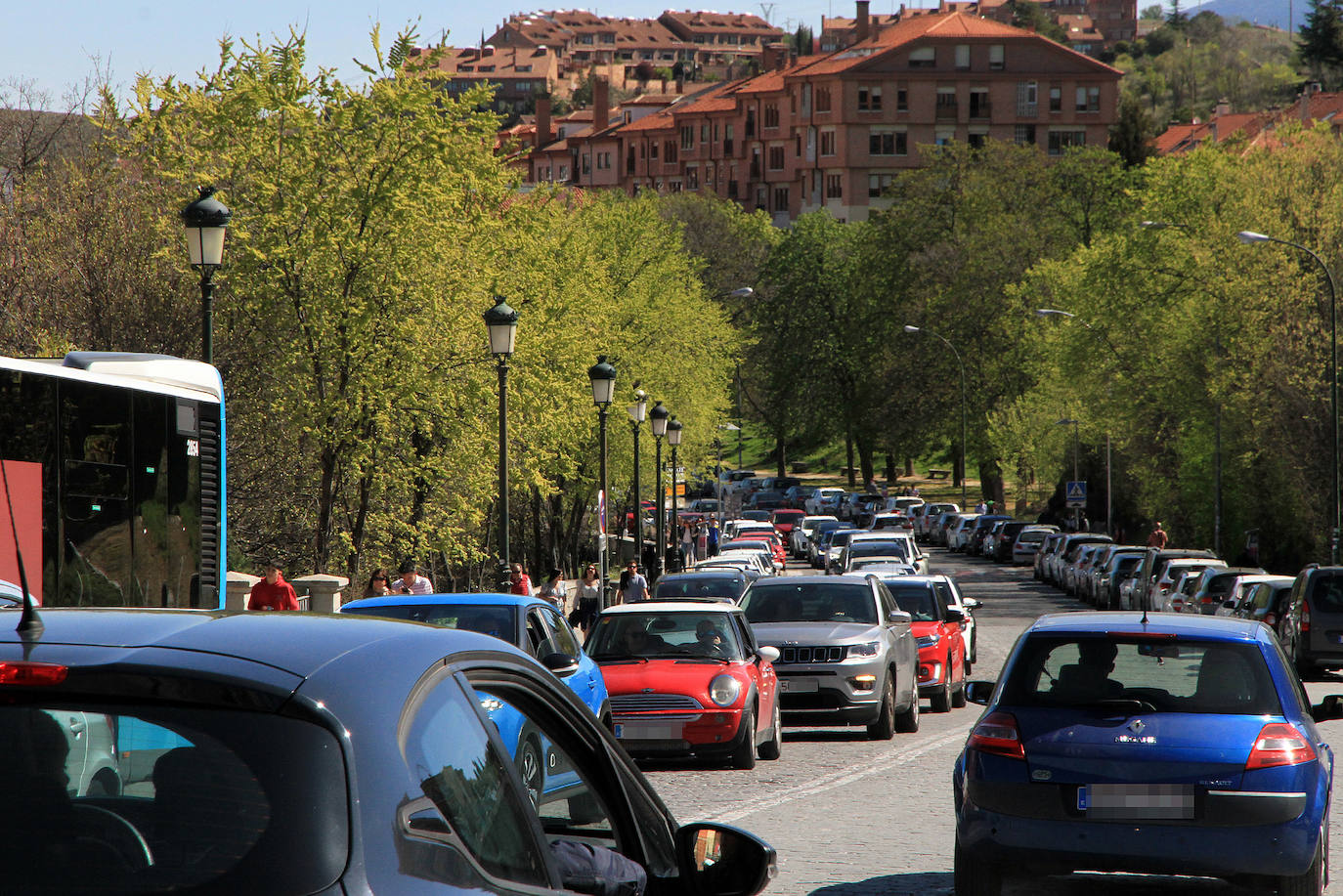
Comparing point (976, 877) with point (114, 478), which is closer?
point (976, 877)

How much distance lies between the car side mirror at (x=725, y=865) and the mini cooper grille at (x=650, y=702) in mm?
11316

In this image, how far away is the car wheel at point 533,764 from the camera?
12.9 ft

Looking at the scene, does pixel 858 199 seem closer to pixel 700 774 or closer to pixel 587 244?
pixel 587 244

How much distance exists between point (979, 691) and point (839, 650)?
8.08 metres

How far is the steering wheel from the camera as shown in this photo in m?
2.79

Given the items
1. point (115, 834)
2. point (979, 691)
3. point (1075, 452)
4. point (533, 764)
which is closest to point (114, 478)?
point (979, 691)

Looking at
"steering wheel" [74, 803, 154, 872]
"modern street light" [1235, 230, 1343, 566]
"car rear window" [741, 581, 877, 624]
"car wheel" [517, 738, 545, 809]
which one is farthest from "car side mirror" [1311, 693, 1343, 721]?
"modern street light" [1235, 230, 1343, 566]

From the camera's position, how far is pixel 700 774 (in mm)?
15227

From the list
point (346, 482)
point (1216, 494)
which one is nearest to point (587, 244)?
point (1216, 494)

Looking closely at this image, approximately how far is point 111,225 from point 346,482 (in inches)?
234

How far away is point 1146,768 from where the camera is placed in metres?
7.99

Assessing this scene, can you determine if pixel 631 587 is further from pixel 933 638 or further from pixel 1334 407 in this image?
pixel 1334 407

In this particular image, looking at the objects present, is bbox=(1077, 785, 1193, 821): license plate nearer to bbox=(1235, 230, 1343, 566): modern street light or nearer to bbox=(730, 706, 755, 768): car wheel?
bbox=(730, 706, 755, 768): car wheel

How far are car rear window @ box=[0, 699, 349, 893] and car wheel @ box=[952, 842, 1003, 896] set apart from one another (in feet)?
19.5
